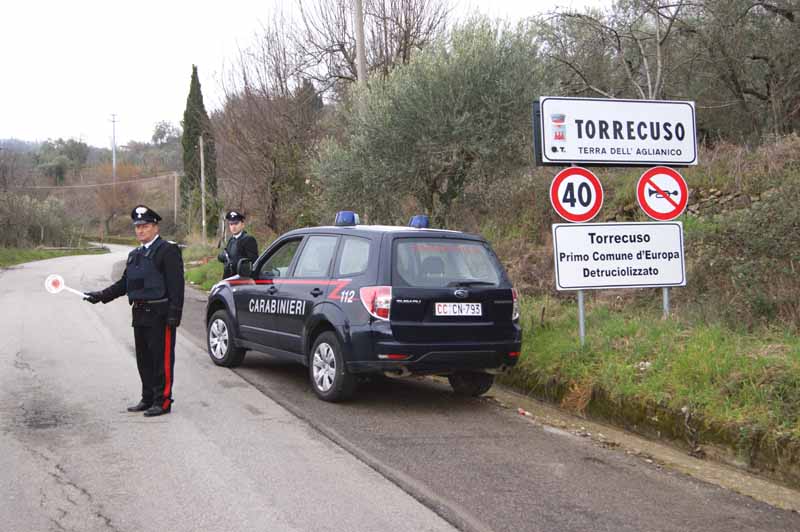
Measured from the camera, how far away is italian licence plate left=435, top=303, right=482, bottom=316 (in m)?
7.21

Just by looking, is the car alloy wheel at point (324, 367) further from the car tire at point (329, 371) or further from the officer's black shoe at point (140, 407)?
the officer's black shoe at point (140, 407)

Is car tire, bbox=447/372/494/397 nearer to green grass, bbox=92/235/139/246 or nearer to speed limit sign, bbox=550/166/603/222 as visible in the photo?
speed limit sign, bbox=550/166/603/222

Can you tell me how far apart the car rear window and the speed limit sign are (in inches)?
44.8

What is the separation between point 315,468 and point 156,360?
8.02ft

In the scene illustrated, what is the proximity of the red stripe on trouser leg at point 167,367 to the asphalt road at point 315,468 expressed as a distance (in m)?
0.17

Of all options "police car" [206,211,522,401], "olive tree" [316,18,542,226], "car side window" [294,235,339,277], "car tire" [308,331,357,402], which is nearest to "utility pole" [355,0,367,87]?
"olive tree" [316,18,542,226]

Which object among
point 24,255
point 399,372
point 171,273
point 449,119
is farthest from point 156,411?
point 24,255

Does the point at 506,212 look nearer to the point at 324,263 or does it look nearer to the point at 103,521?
the point at 324,263

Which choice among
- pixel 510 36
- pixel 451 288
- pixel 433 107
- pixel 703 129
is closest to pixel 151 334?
pixel 451 288

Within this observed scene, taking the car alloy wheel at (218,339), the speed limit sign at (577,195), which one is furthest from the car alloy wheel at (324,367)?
the speed limit sign at (577,195)

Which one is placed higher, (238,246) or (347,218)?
(347,218)

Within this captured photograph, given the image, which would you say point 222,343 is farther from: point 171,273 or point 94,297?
point 171,273

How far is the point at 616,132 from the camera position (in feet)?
28.7

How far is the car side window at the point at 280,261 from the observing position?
28.8 ft
